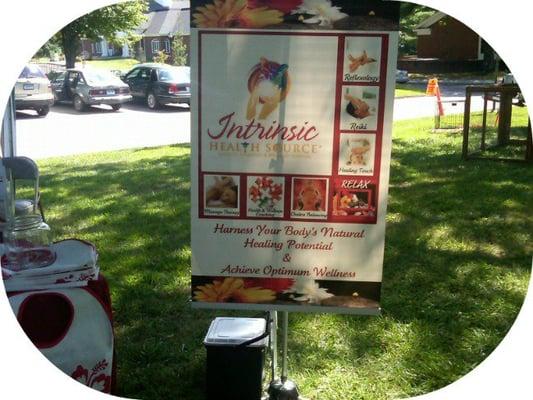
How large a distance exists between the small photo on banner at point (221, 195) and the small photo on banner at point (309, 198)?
0.23 meters

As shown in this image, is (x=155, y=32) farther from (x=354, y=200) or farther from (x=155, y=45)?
(x=354, y=200)

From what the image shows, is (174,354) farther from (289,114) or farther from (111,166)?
(111,166)

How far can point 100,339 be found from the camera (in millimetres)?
2438

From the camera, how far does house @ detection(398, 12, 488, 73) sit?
90.2 feet

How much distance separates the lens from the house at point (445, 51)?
27.5 meters

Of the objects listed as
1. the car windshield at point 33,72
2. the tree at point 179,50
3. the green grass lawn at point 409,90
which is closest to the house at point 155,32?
the tree at point 179,50

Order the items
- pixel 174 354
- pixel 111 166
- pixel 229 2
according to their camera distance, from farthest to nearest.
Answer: pixel 111 166 < pixel 174 354 < pixel 229 2

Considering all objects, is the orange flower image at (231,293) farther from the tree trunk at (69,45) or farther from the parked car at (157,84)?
the tree trunk at (69,45)

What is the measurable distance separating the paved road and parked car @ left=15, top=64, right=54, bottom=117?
29 centimetres

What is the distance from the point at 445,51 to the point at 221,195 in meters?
29.1

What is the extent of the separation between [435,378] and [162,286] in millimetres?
1918

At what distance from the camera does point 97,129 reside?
1178 centimetres

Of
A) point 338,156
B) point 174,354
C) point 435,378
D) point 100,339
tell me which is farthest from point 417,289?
point 100,339

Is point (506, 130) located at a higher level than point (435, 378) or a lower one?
higher
